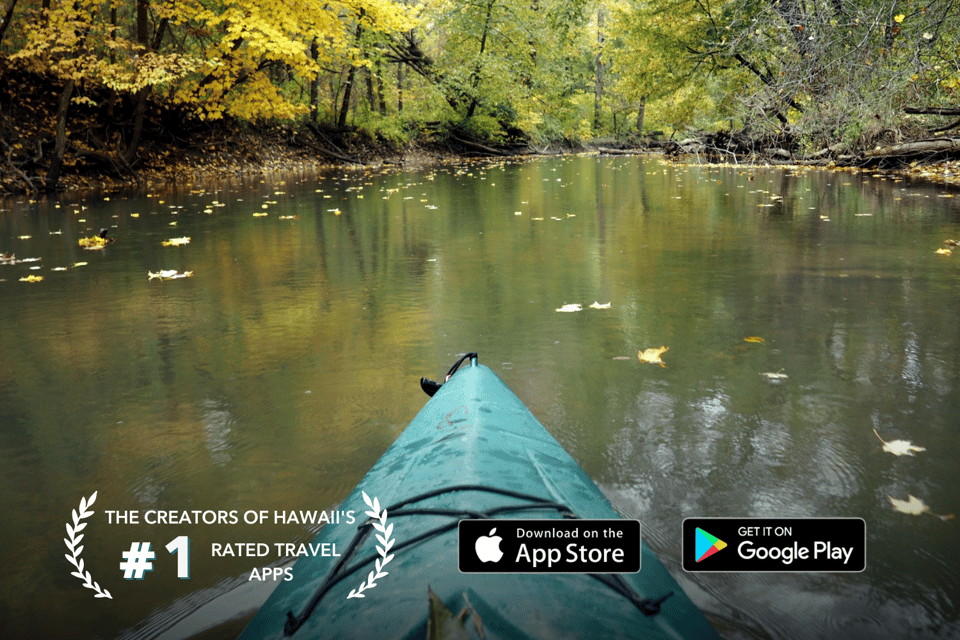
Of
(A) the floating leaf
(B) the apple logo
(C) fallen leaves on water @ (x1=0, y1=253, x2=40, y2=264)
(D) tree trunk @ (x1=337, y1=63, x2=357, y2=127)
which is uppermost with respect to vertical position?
(D) tree trunk @ (x1=337, y1=63, x2=357, y2=127)

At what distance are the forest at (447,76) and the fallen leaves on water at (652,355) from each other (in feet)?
12.7

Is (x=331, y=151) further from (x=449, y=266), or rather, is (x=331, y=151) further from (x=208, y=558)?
(x=208, y=558)

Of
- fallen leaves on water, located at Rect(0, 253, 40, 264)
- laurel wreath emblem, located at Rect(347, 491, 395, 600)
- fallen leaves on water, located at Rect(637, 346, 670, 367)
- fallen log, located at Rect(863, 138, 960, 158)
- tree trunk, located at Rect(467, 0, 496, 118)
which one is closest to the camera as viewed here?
laurel wreath emblem, located at Rect(347, 491, 395, 600)

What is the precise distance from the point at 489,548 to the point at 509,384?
176cm

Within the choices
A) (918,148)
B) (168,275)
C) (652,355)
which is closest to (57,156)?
(168,275)

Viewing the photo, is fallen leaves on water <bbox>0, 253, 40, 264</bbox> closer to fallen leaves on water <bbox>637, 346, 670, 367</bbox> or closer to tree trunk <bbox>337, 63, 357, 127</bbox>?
fallen leaves on water <bbox>637, 346, 670, 367</bbox>

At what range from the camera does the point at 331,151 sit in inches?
840

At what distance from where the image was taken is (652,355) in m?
3.24

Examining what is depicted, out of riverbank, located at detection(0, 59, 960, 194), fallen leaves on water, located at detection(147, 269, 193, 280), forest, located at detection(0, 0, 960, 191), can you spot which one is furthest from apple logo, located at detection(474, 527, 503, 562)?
riverbank, located at detection(0, 59, 960, 194)

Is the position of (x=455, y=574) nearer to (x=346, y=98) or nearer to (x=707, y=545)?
(x=707, y=545)

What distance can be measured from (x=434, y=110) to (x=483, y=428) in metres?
26.3

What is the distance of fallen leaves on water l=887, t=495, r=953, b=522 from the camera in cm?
189

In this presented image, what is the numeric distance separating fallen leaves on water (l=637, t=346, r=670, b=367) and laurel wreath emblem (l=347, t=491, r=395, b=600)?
6.66ft

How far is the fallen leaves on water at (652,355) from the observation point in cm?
318
